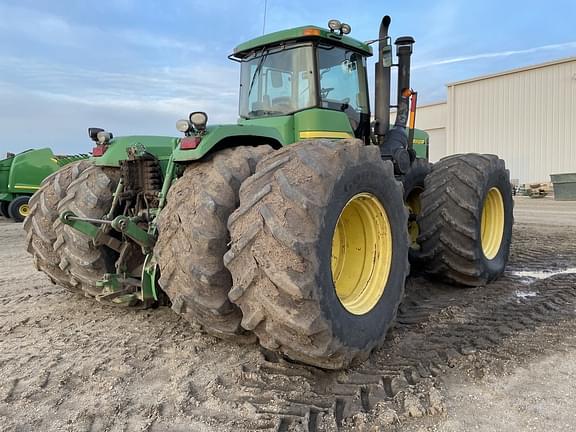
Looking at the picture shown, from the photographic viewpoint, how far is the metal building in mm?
22062

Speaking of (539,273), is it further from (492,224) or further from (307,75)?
(307,75)

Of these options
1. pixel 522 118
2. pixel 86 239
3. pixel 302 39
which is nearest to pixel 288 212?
pixel 86 239

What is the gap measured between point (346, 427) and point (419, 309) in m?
2.06

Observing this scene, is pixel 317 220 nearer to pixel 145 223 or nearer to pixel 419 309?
pixel 145 223

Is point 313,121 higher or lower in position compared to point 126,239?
higher

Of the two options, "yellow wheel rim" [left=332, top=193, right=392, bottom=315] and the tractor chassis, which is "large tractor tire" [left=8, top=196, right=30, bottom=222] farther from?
"yellow wheel rim" [left=332, top=193, right=392, bottom=315]

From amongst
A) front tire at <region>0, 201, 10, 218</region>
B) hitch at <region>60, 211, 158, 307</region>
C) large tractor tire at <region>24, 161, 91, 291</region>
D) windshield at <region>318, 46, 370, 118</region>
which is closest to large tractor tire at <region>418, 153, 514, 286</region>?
windshield at <region>318, 46, 370, 118</region>

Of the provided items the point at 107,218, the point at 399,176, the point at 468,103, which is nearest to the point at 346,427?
the point at 107,218

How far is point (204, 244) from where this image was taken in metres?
2.74

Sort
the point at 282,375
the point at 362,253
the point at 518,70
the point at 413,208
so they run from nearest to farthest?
the point at 282,375 → the point at 362,253 → the point at 413,208 → the point at 518,70

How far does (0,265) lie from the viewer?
6.85 metres

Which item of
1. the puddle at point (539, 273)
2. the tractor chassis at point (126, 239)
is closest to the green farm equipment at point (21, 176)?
the tractor chassis at point (126, 239)

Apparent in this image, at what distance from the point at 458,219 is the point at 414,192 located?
94 centimetres

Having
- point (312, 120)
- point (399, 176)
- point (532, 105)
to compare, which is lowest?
point (399, 176)
